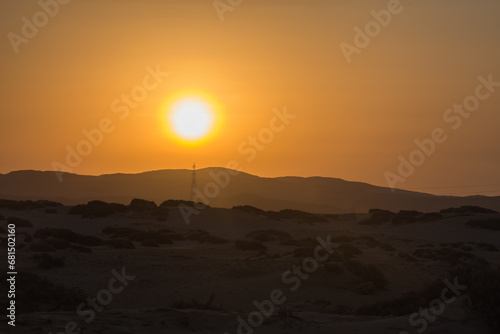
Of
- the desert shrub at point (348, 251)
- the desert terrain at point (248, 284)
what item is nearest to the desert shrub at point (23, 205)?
the desert terrain at point (248, 284)

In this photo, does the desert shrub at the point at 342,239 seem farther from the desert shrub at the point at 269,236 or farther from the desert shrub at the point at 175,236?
the desert shrub at the point at 175,236

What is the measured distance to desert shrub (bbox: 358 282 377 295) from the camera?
20.5 m

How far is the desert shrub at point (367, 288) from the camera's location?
20.5 m

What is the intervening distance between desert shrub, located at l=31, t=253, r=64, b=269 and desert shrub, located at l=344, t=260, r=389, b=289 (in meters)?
11.1

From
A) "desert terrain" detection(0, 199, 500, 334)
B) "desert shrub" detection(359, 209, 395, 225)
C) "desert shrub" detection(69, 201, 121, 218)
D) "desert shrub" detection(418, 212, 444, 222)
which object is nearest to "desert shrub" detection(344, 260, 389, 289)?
"desert terrain" detection(0, 199, 500, 334)

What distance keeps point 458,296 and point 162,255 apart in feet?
52.5

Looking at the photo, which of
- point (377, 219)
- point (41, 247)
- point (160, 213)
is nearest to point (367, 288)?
point (41, 247)

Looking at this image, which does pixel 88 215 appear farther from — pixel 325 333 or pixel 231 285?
pixel 325 333

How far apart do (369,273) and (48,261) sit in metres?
12.2

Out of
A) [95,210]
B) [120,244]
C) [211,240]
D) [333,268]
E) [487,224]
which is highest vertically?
[487,224]

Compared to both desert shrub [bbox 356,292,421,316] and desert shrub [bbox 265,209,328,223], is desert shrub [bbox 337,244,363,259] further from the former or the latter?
desert shrub [bbox 265,209,328,223]

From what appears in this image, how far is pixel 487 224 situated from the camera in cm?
5019

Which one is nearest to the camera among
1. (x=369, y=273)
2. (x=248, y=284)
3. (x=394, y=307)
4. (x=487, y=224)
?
(x=394, y=307)

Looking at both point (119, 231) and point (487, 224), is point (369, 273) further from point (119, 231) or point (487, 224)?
point (487, 224)
